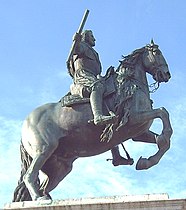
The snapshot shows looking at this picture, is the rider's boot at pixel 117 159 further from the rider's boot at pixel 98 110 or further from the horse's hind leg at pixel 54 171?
the rider's boot at pixel 98 110

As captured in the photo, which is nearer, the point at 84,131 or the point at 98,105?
the point at 98,105

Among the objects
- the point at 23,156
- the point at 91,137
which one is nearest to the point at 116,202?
the point at 91,137

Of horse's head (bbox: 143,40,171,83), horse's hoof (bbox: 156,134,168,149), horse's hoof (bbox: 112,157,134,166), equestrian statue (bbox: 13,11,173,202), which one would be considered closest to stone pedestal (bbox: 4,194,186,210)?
equestrian statue (bbox: 13,11,173,202)

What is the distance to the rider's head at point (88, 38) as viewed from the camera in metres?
15.5

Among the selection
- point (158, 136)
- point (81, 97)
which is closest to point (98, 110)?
point (81, 97)

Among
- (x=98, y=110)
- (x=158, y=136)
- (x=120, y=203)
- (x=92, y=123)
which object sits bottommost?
(x=120, y=203)

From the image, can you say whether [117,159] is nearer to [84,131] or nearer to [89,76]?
[84,131]

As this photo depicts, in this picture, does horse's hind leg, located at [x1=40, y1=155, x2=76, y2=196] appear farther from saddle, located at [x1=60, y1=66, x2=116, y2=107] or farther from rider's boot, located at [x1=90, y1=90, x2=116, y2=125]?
rider's boot, located at [x1=90, y1=90, x2=116, y2=125]

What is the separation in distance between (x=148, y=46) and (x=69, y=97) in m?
2.11

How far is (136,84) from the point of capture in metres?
14.5

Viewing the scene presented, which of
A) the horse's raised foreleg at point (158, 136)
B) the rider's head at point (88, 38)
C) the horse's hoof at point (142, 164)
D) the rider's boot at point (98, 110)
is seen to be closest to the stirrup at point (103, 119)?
the rider's boot at point (98, 110)

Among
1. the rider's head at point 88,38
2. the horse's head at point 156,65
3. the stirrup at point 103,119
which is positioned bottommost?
the stirrup at point 103,119

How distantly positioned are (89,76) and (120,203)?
11.0 ft

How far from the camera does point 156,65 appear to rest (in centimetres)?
1491
